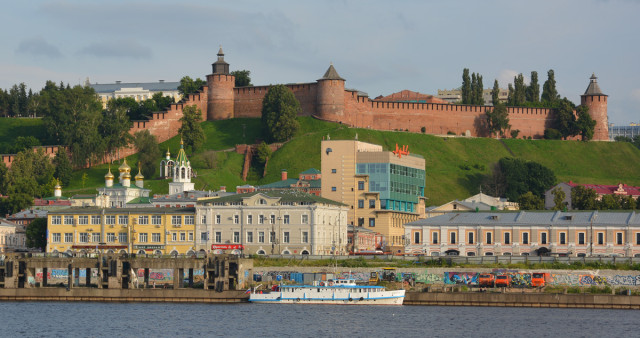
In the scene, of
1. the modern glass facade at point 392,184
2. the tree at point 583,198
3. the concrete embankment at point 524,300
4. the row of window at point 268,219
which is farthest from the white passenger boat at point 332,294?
the tree at point 583,198

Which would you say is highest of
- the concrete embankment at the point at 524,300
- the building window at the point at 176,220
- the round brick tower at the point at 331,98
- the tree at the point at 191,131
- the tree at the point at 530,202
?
the round brick tower at the point at 331,98

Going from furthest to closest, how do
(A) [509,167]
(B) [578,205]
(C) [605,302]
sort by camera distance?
(A) [509,167], (B) [578,205], (C) [605,302]

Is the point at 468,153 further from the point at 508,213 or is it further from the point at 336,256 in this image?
the point at 336,256

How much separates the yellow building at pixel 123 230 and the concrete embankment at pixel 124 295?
27.0m

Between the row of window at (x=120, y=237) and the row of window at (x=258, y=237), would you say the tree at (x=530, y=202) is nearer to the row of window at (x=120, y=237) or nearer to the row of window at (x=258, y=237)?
the row of window at (x=258, y=237)

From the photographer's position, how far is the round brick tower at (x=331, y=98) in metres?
199

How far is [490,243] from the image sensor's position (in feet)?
389

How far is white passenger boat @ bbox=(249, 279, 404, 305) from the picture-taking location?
9575cm

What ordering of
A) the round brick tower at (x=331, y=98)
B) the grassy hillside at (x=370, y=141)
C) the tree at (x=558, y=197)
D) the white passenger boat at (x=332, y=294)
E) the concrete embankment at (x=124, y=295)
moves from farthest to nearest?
the round brick tower at (x=331, y=98) → the grassy hillside at (x=370, y=141) → the tree at (x=558, y=197) → the concrete embankment at (x=124, y=295) → the white passenger boat at (x=332, y=294)

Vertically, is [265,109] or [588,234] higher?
[265,109]

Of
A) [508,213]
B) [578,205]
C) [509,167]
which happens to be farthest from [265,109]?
[508,213]

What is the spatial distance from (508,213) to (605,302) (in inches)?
1193

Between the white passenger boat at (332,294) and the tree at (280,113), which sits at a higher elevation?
the tree at (280,113)

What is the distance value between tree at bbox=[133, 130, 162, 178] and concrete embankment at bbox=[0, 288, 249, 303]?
7700 centimetres
